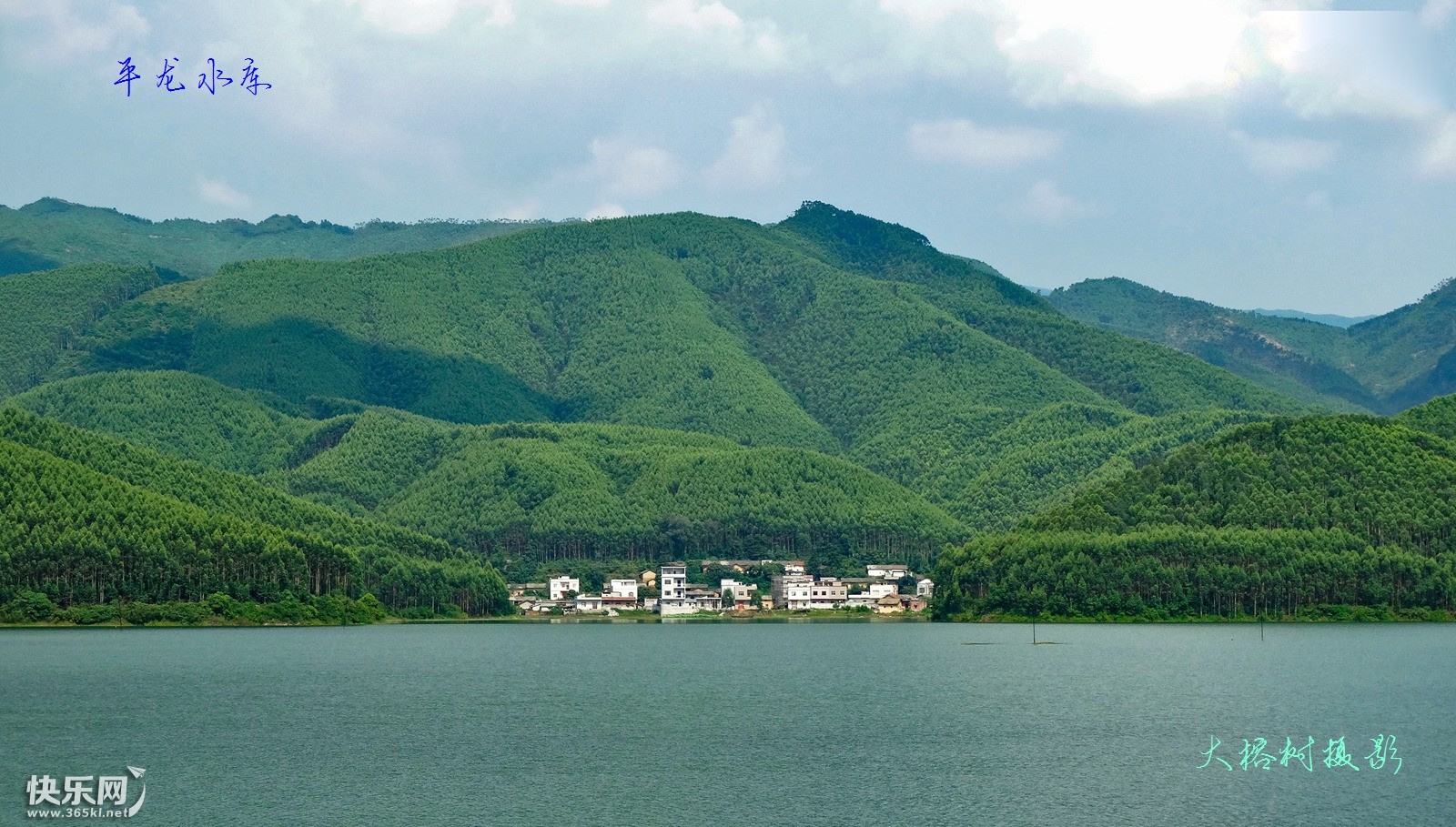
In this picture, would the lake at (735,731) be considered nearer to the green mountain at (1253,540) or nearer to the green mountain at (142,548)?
the green mountain at (142,548)

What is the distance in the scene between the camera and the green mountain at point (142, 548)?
498ft

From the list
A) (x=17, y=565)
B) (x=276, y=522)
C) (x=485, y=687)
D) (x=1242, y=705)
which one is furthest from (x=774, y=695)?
(x=276, y=522)

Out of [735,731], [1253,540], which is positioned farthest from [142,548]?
[1253,540]

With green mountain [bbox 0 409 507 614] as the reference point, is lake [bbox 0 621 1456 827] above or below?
below

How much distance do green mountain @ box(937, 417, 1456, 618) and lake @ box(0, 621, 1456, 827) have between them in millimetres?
20609

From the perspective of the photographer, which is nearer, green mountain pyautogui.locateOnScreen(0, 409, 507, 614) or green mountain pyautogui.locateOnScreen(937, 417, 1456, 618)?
green mountain pyautogui.locateOnScreen(0, 409, 507, 614)

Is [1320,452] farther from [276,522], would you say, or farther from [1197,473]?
[276,522]

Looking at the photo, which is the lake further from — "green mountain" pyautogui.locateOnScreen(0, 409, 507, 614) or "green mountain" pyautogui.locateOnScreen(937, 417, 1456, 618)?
"green mountain" pyautogui.locateOnScreen(937, 417, 1456, 618)

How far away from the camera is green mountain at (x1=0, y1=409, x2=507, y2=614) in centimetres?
15188

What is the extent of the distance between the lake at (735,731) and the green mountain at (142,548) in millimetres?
9304

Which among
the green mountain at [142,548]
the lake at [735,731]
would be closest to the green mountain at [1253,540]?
the lake at [735,731]

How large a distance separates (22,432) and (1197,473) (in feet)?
394

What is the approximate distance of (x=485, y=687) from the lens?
351 feet

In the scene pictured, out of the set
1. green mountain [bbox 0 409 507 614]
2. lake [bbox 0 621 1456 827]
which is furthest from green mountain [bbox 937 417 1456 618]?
green mountain [bbox 0 409 507 614]
